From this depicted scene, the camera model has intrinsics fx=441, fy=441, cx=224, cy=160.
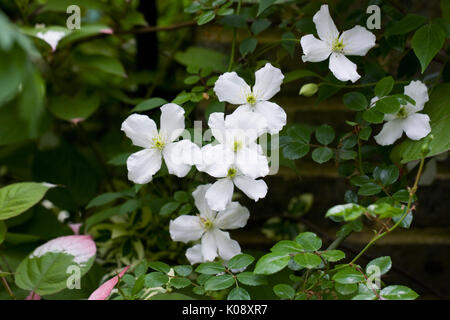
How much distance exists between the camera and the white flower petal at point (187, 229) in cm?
72

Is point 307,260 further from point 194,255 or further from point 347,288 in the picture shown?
point 194,255

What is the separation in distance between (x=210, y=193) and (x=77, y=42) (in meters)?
0.69

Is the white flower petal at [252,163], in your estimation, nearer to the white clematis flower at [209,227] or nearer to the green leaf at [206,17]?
the white clematis flower at [209,227]

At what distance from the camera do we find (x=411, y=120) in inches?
27.2

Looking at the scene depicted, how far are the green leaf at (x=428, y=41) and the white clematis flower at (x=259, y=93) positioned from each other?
0.74 ft

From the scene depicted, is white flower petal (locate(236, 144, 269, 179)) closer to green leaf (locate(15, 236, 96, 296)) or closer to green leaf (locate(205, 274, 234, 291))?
green leaf (locate(205, 274, 234, 291))

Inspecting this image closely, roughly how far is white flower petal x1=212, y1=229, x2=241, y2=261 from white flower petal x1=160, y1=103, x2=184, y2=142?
18cm

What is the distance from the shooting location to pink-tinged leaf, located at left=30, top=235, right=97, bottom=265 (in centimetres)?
78

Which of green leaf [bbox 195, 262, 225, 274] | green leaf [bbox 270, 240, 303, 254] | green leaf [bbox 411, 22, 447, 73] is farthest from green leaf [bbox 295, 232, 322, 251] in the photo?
green leaf [bbox 411, 22, 447, 73]

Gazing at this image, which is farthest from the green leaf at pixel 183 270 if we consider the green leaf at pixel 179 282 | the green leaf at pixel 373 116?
the green leaf at pixel 373 116

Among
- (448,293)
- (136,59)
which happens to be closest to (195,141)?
(136,59)

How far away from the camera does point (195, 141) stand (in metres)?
0.67

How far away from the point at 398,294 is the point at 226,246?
274 millimetres
